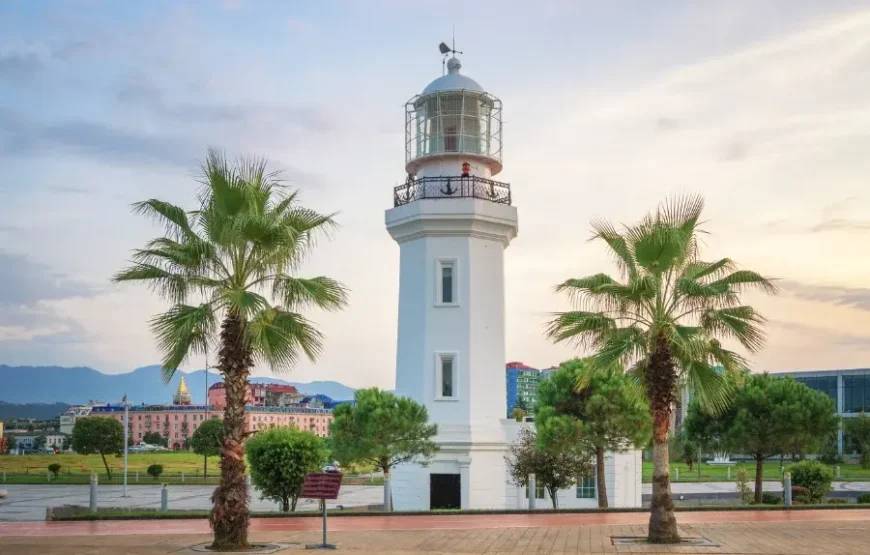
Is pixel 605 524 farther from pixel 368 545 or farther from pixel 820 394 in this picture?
pixel 820 394

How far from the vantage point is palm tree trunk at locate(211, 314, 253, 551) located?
1666cm

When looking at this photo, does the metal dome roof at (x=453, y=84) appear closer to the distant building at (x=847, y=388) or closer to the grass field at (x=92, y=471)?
the grass field at (x=92, y=471)

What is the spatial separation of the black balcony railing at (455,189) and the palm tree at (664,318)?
1293 cm

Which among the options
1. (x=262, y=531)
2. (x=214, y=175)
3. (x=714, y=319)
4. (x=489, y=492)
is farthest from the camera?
(x=489, y=492)

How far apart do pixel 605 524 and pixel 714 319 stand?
5.80 metres

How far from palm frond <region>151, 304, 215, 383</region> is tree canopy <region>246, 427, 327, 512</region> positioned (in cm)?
1480

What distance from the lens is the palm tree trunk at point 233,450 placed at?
656 inches

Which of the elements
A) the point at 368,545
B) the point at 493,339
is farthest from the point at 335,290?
the point at 493,339

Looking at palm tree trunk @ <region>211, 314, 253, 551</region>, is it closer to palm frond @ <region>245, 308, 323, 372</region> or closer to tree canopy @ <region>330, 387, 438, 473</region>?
palm frond @ <region>245, 308, 323, 372</region>

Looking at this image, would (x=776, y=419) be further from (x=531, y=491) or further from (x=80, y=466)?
(x=80, y=466)

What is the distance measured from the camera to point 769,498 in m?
33.9

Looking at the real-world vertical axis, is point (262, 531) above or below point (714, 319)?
below

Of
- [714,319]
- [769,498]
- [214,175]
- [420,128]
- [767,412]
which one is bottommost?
[769,498]

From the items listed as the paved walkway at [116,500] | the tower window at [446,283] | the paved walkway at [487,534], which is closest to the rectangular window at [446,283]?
the tower window at [446,283]
